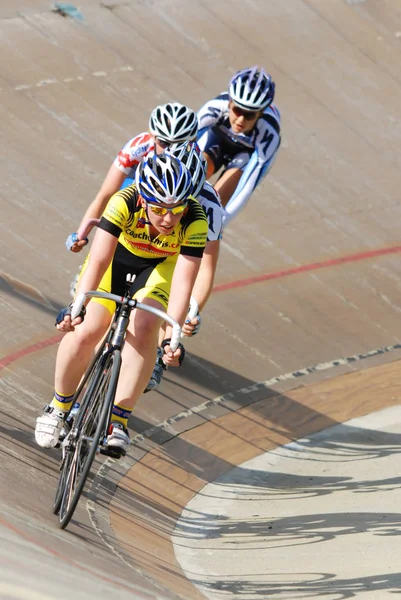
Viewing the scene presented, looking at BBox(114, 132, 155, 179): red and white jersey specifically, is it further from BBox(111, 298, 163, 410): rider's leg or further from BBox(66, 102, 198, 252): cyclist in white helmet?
BBox(111, 298, 163, 410): rider's leg

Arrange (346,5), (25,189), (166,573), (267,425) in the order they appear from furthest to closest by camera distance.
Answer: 1. (346,5)
2. (25,189)
3. (267,425)
4. (166,573)

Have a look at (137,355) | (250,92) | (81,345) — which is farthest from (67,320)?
(250,92)

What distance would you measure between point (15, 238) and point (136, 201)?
2843 millimetres

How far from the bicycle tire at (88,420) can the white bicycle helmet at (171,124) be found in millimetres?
1498

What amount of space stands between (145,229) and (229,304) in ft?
9.06

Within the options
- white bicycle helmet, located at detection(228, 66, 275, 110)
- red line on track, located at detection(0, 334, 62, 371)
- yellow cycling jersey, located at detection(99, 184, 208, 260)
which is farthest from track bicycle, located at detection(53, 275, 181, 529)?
white bicycle helmet, located at detection(228, 66, 275, 110)

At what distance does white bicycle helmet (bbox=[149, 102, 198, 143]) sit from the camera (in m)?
5.54

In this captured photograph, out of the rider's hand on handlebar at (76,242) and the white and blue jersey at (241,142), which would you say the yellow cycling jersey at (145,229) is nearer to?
the rider's hand on handlebar at (76,242)

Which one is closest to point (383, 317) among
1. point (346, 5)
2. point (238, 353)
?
point (238, 353)

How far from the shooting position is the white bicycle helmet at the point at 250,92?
20.3 ft

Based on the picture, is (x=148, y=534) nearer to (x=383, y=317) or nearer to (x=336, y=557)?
(x=336, y=557)

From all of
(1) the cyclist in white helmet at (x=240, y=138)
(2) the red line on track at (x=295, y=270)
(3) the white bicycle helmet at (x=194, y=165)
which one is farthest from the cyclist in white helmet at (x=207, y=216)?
(2) the red line on track at (x=295, y=270)

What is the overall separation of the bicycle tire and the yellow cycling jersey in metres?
0.59

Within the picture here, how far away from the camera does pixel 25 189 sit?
793 centimetres
